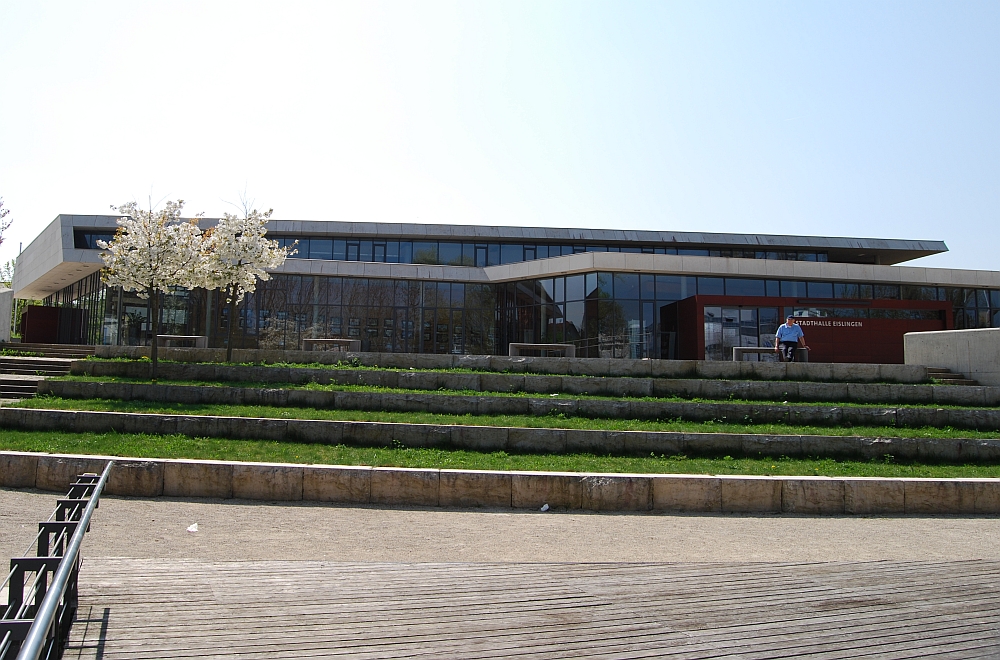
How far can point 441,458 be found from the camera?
34.3ft

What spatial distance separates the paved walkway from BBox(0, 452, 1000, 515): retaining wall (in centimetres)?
49

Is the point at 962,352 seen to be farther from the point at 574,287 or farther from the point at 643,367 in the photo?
the point at 574,287

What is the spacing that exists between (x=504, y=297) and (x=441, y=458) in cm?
2076

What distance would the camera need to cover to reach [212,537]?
282 inches

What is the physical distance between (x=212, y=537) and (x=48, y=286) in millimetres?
38873

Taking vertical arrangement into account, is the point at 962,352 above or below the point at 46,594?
above

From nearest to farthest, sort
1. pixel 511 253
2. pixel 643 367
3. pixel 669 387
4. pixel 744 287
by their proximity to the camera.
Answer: pixel 669 387, pixel 643 367, pixel 744 287, pixel 511 253

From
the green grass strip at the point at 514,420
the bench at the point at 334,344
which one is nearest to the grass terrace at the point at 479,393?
the green grass strip at the point at 514,420

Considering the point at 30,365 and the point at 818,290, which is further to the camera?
the point at 818,290

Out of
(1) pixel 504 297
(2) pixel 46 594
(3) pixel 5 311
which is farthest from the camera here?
(3) pixel 5 311

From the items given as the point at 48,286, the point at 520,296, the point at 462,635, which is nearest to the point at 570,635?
the point at 462,635

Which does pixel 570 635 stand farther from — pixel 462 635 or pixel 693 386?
pixel 693 386

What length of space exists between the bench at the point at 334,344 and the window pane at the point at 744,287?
14.9m

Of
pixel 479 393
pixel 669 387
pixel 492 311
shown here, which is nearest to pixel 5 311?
pixel 492 311
